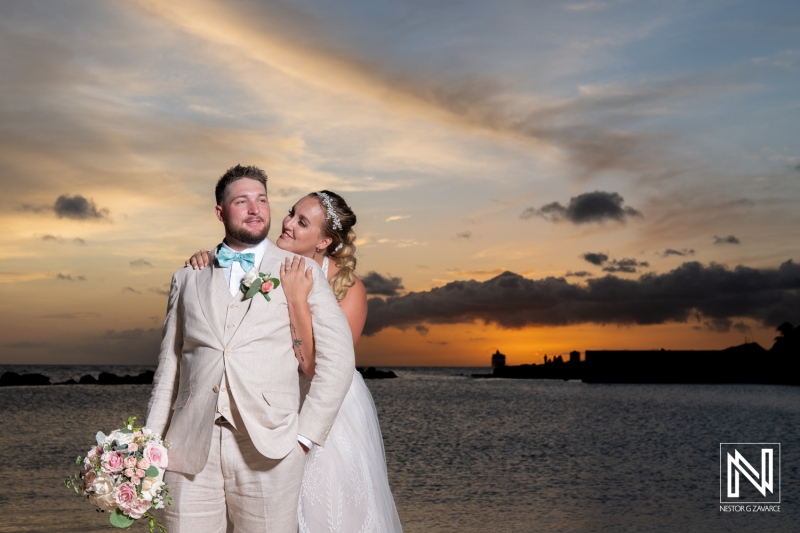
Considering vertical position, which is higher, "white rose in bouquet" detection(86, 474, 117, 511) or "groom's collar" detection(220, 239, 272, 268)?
"groom's collar" detection(220, 239, 272, 268)

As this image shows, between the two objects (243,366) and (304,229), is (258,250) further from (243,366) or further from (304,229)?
(304,229)

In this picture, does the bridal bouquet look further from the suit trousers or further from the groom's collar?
the groom's collar

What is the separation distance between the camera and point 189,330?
3428 millimetres

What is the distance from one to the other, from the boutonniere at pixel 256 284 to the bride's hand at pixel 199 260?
0.30 metres

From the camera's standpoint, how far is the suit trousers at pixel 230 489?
3.27 meters

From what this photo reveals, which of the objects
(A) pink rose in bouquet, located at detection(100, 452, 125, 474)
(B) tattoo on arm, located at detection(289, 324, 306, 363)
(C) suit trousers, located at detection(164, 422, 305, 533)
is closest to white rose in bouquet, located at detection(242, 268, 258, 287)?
(B) tattoo on arm, located at detection(289, 324, 306, 363)

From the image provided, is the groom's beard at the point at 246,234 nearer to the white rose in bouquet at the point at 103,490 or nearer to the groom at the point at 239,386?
the groom at the point at 239,386

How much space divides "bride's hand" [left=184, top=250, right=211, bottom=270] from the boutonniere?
0.98ft

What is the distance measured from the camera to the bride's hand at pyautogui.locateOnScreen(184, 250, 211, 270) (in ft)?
12.0

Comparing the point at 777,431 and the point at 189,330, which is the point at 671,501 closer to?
the point at 189,330

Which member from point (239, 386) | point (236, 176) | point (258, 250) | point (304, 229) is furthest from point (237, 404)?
point (304, 229)

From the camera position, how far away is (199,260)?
12.1 ft

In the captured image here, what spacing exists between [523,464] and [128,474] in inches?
789

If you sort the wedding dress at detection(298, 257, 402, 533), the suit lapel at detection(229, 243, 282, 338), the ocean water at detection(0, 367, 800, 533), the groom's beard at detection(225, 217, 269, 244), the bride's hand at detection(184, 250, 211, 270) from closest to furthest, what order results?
the suit lapel at detection(229, 243, 282, 338) < the groom's beard at detection(225, 217, 269, 244) < the bride's hand at detection(184, 250, 211, 270) < the wedding dress at detection(298, 257, 402, 533) < the ocean water at detection(0, 367, 800, 533)
